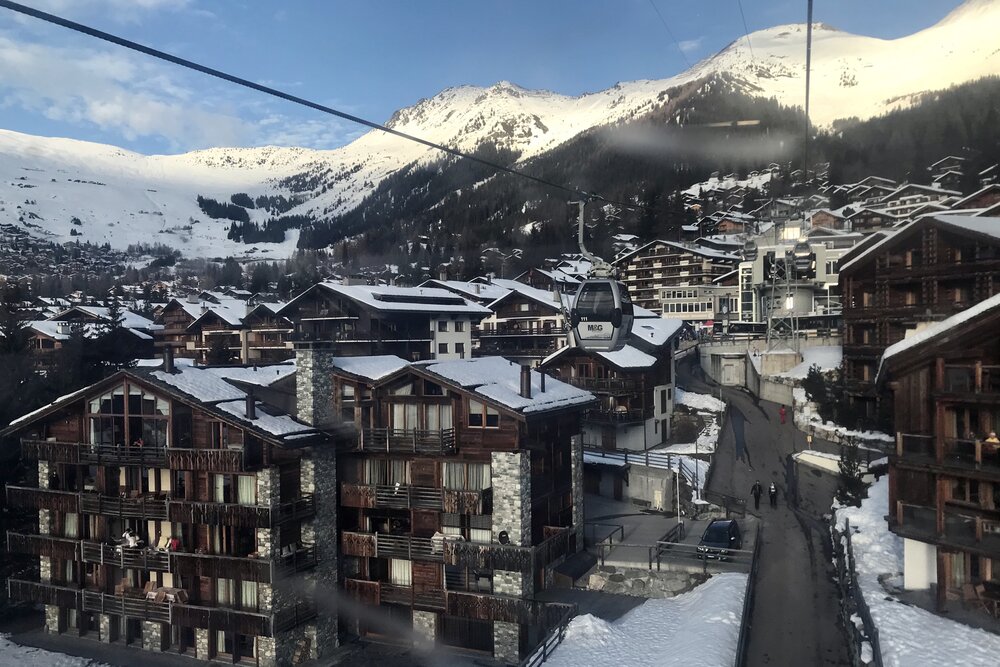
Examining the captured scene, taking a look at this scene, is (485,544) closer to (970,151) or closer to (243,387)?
(243,387)

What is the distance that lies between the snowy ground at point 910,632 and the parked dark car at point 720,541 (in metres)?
4.75

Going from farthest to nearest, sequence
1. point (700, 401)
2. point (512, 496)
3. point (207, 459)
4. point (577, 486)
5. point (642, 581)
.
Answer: point (700, 401) → point (577, 486) → point (642, 581) → point (207, 459) → point (512, 496)

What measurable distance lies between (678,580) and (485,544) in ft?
25.1

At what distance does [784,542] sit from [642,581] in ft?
24.8

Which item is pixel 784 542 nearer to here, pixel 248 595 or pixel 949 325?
pixel 949 325

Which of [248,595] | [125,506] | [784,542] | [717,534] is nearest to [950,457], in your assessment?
[717,534]

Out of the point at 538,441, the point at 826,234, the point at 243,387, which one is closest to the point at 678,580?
the point at 538,441

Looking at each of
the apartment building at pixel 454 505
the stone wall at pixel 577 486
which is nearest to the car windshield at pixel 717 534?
the stone wall at pixel 577 486

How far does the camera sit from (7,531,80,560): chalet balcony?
2966cm

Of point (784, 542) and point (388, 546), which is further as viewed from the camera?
point (784, 542)

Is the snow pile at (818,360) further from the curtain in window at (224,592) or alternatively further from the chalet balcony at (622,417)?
the curtain in window at (224,592)

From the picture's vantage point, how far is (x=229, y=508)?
2638cm

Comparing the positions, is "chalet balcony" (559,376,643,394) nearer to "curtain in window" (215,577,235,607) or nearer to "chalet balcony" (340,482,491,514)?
"chalet balcony" (340,482,491,514)

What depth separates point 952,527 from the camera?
69.8 ft
